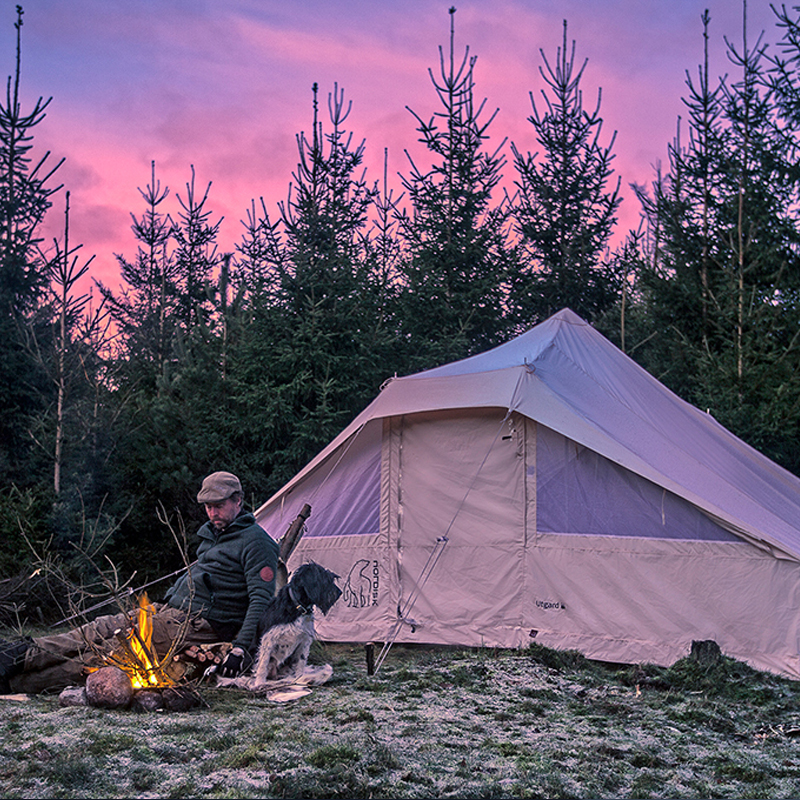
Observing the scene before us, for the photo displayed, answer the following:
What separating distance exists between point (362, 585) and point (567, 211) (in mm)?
9063

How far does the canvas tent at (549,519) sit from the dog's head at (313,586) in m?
2.01

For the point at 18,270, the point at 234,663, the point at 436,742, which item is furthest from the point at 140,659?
the point at 18,270

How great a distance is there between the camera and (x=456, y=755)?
10.3 feet

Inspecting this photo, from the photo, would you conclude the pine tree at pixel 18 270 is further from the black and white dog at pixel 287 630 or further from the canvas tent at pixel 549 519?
the black and white dog at pixel 287 630

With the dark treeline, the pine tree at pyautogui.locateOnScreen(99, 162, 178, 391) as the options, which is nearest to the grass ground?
the dark treeline

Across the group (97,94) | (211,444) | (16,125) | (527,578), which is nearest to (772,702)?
(527,578)

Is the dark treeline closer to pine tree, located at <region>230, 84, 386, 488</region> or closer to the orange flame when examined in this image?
pine tree, located at <region>230, 84, 386, 488</region>

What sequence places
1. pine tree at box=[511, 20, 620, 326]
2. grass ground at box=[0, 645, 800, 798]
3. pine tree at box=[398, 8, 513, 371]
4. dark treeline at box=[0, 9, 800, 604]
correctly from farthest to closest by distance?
1. pine tree at box=[511, 20, 620, 326]
2. pine tree at box=[398, 8, 513, 371]
3. dark treeline at box=[0, 9, 800, 604]
4. grass ground at box=[0, 645, 800, 798]

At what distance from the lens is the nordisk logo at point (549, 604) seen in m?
6.05

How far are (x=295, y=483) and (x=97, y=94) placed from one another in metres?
4.78

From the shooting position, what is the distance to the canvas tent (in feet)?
18.2

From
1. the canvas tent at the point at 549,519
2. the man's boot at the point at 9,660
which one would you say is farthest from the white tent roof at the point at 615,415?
the man's boot at the point at 9,660

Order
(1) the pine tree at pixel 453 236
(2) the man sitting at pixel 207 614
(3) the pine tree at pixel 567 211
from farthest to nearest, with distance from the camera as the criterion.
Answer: (3) the pine tree at pixel 567 211
(1) the pine tree at pixel 453 236
(2) the man sitting at pixel 207 614

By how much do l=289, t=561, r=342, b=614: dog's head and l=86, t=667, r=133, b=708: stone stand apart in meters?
0.92
